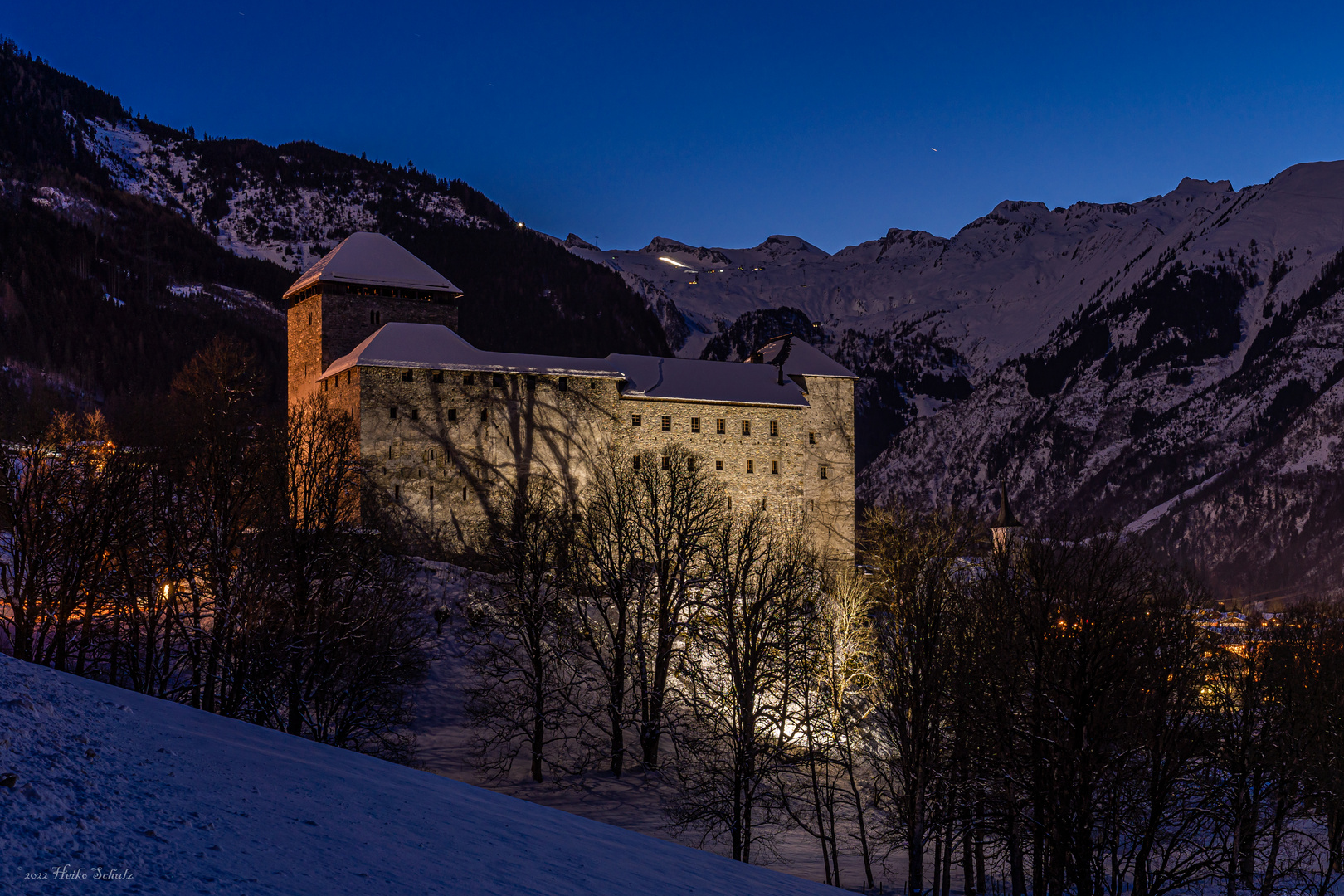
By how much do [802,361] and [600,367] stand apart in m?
13.3

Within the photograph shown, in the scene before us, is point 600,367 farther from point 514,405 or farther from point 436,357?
point 436,357

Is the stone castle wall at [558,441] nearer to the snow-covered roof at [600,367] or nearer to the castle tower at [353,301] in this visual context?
the snow-covered roof at [600,367]

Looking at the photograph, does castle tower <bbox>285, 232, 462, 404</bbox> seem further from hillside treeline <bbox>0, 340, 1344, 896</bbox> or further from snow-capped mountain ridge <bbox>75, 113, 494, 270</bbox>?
snow-capped mountain ridge <bbox>75, 113, 494, 270</bbox>

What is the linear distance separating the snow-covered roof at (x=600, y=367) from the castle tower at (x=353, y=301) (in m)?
2.52

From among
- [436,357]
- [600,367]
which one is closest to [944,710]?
[436,357]

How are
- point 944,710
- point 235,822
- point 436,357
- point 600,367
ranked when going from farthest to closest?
point 600,367 < point 436,357 < point 944,710 < point 235,822

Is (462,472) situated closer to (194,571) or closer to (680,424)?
(680,424)

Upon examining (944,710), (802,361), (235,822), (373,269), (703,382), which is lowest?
(944,710)

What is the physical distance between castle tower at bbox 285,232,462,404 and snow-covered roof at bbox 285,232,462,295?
4 cm

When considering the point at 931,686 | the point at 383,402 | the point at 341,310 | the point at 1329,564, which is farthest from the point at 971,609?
the point at 1329,564

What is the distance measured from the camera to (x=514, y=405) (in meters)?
51.5

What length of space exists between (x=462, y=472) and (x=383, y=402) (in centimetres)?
504

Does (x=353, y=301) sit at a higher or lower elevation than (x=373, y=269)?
lower

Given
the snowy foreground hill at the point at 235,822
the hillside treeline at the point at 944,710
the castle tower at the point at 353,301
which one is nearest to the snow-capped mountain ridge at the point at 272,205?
the castle tower at the point at 353,301
